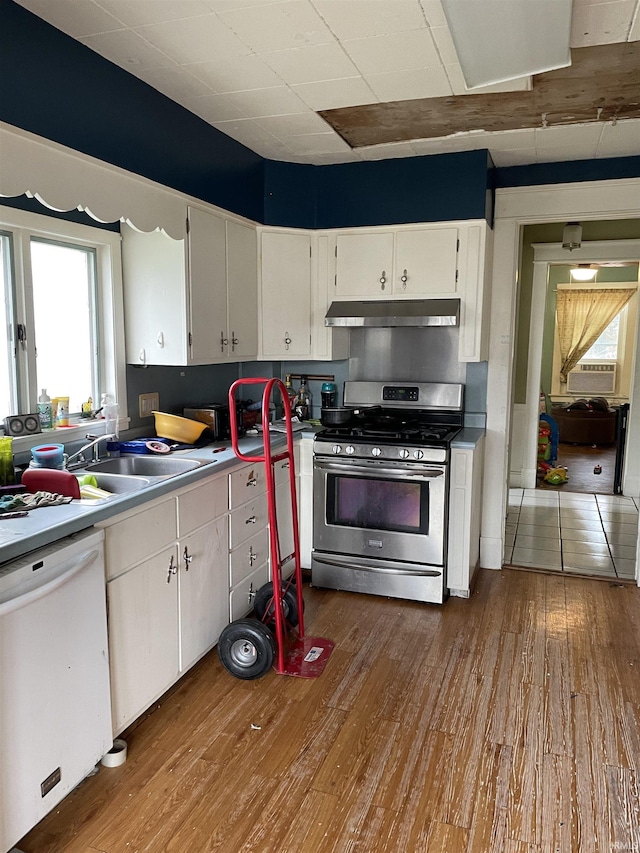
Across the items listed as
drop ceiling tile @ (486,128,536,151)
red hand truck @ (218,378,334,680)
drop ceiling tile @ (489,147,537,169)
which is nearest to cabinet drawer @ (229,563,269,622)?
red hand truck @ (218,378,334,680)

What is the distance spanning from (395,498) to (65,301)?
6.47 feet

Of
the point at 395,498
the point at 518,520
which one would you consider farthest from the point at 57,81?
the point at 518,520

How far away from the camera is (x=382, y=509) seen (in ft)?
11.7

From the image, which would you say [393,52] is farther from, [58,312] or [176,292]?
[58,312]

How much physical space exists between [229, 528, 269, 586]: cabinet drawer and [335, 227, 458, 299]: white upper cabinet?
1600mm

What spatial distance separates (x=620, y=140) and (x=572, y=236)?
1.85 metres

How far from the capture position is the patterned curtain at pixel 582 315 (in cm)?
942

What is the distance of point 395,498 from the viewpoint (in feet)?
11.6

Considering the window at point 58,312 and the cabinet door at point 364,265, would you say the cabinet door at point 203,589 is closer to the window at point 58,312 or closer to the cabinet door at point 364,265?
the window at point 58,312

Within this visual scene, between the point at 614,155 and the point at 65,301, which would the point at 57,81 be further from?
the point at 614,155

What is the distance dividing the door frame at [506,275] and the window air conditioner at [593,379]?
6381 mm

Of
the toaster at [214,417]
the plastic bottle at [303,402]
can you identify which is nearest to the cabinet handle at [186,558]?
the toaster at [214,417]

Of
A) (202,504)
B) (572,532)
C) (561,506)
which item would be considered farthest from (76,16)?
(561,506)

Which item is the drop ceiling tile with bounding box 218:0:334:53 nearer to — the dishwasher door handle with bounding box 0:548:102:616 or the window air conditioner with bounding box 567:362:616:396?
the dishwasher door handle with bounding box 0:548:102:616
